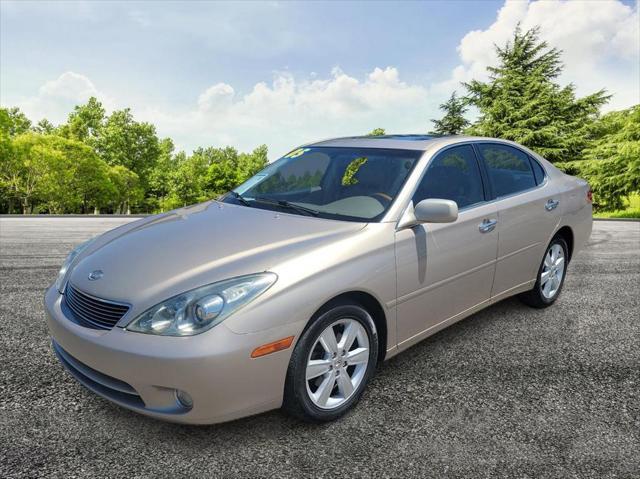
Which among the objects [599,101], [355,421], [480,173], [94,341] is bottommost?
[355,421]

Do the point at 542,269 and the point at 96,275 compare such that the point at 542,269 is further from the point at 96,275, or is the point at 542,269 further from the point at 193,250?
the point at 96,275

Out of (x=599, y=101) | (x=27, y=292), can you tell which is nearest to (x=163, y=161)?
(x=599, y=101)

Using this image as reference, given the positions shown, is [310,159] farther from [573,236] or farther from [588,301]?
[588,301]

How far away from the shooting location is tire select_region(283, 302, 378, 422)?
2.51 metres

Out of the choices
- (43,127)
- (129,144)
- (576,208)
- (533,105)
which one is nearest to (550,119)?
(533,105)

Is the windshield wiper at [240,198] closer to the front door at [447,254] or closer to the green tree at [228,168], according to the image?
the front door at [447,254]

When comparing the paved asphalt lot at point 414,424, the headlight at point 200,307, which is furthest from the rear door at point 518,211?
the headlight at point 200,307

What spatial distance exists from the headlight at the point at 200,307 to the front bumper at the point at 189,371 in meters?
0.04

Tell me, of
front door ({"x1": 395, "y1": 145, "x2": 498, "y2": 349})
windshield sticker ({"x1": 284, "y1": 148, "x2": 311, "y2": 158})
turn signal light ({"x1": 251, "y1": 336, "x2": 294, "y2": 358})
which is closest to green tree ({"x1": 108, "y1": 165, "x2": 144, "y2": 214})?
windshield sticker ({"x1": 284, "y1": 148, "x2": 311, "y2": 158})

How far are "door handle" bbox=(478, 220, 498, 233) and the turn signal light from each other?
1.82 meters

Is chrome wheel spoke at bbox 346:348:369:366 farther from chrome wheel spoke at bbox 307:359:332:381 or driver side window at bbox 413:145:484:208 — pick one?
driver side window at bbox 413:145:484:208

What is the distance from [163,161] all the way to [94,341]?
64961 millimetres

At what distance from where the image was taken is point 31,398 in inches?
117

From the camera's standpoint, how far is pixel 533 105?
31.9 m
